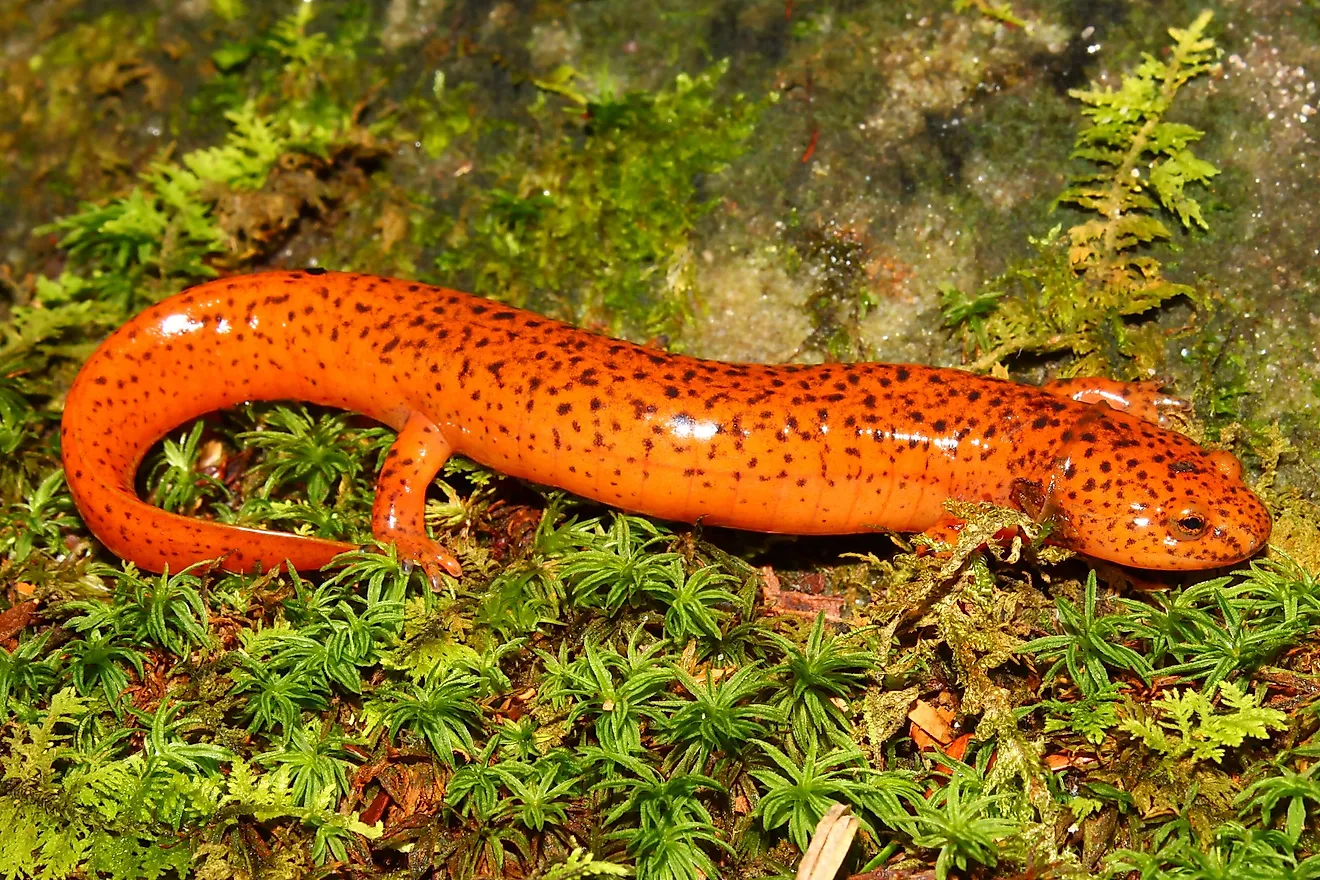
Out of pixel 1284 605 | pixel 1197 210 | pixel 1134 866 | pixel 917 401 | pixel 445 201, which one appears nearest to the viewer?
pixel 1134 866

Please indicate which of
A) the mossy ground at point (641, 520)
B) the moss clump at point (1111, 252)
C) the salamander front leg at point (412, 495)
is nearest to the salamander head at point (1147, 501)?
the mossy ground at point (641, 520)

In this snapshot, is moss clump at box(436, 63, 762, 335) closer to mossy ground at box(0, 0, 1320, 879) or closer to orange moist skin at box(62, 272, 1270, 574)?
mossy ground at box(0, 0, 1320, 879)

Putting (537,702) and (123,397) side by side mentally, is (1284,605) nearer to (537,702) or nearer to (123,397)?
(537,702)

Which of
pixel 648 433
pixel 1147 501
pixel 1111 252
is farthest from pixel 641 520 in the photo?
pixel 1111 252

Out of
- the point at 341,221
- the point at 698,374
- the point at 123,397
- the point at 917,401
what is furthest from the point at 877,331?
the point at 123,397

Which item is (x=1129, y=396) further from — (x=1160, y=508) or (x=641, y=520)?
(x=641, y=520)

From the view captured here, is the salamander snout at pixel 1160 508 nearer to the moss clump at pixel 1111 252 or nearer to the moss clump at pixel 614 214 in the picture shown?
the moss clump at pixel 1111 252
